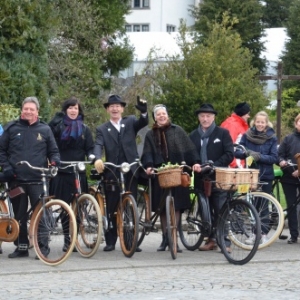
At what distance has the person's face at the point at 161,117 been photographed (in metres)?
12.6

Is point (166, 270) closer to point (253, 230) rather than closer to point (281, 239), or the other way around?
point (253, 230)

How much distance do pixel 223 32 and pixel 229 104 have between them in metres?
2.47

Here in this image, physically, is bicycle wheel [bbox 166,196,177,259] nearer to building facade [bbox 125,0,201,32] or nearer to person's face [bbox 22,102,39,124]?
person's face [bbox 22,102,39,124]

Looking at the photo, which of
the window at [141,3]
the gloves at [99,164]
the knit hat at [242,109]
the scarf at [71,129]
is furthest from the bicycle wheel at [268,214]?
the window at [141,3]

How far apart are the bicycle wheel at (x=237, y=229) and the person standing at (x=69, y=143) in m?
1.89

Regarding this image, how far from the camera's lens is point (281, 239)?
1428cm

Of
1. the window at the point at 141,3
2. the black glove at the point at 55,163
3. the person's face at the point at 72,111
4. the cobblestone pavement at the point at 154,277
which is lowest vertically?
the cobblestone pavement at the point at 154,277

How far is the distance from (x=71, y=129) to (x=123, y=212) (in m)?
1.23

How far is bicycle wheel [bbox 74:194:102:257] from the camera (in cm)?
1192

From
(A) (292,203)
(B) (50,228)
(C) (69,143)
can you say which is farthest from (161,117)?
(A) (292,203)

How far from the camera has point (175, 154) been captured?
41.7ft

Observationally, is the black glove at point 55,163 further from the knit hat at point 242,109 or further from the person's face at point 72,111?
the knit hat at point 242,109

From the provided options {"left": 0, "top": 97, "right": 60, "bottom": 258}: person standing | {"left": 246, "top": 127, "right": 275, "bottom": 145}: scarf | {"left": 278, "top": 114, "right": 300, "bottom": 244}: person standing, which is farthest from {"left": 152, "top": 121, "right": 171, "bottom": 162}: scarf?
{"left": 278, "top": 114, "right": 300, "bottom": 244}: person standing

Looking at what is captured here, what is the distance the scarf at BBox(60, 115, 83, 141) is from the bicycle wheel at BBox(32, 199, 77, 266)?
1.18m
